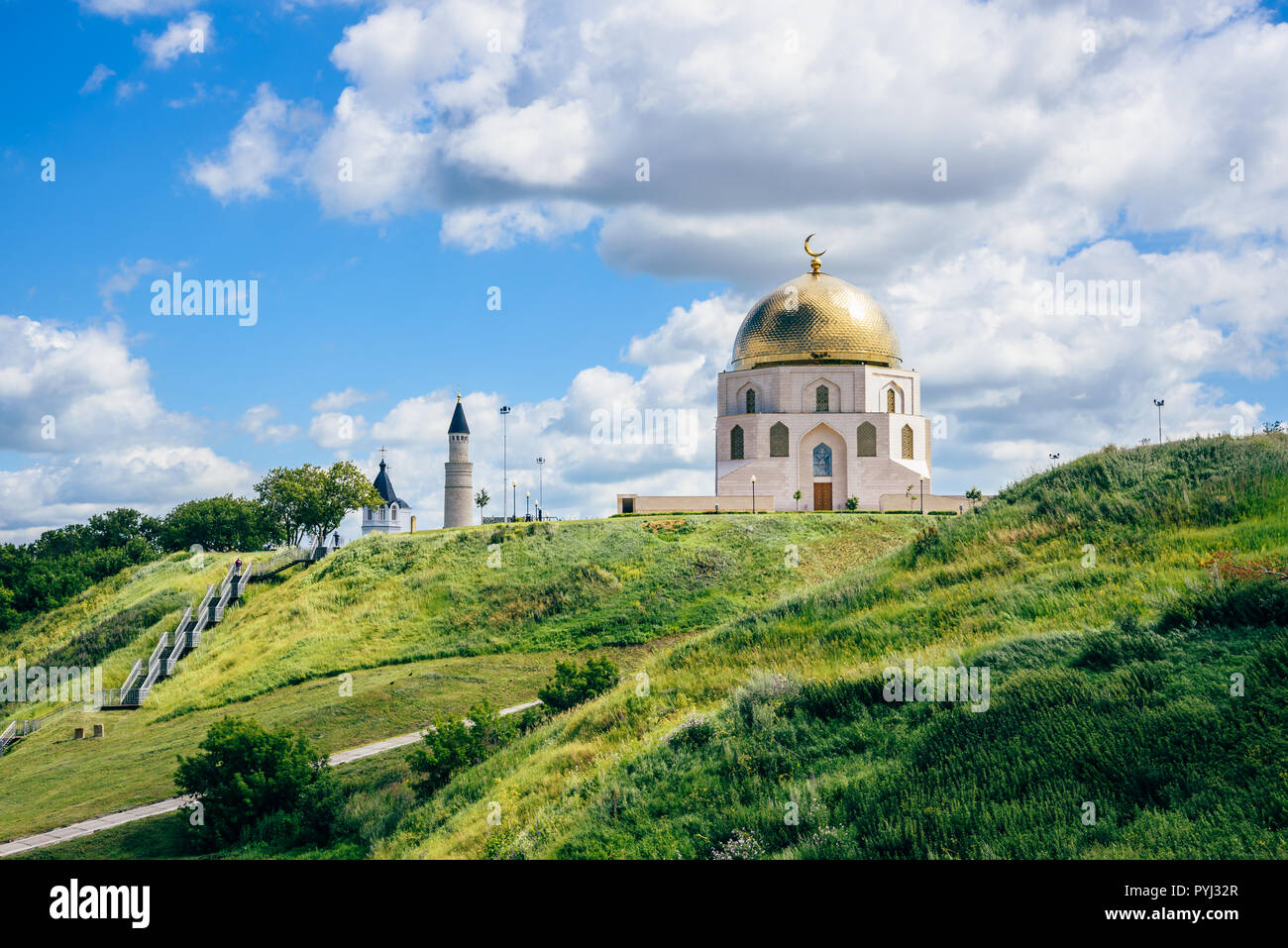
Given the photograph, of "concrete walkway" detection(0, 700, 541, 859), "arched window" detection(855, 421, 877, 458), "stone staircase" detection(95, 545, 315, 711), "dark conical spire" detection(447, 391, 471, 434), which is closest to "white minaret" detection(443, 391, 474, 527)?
"dark conical spire" detection(447, 391, 471, 434)

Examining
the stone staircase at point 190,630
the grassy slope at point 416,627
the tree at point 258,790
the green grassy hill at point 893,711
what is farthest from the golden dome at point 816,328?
the tree at point 258,790

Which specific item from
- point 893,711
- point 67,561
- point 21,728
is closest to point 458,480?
point 67,561

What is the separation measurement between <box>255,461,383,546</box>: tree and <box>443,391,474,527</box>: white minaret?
5311mm

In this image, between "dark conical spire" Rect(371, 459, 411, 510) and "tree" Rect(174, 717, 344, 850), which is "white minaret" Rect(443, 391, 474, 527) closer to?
"dark conical spire" Rect(371, 459, 411, 510)

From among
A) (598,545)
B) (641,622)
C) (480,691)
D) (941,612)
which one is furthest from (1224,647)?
(598,545)

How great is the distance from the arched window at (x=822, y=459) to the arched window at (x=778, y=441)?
1.89 m

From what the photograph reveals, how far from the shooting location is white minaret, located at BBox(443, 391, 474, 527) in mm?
70250

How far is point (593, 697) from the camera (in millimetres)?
21672

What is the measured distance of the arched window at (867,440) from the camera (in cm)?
5294

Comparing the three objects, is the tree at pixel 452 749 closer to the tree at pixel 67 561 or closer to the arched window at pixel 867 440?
the arched window at pixel 867 440

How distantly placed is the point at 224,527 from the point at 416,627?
45.1 meters
